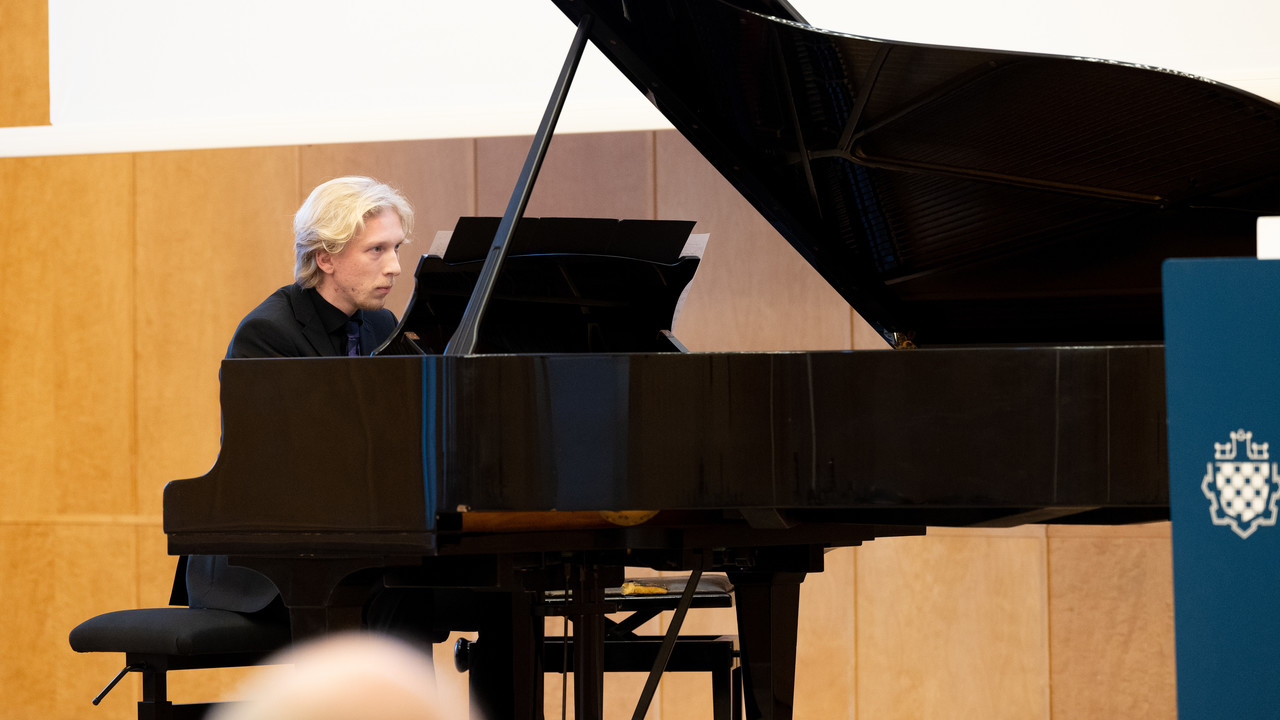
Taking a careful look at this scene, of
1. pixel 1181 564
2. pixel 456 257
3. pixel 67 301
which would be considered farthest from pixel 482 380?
pixel 67 301

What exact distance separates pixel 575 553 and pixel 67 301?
2698mm

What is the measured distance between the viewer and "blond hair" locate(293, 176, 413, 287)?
8.11 ft

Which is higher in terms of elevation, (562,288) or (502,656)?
(562,288)

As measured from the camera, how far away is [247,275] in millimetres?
3877

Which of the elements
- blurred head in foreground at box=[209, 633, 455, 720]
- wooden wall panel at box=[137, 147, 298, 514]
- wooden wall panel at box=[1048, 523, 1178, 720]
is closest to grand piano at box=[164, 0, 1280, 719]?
blurred head in foreground at box=[209, 633, 455, 720]

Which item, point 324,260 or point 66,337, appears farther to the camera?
point 66,337

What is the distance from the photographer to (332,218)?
2.48 meters

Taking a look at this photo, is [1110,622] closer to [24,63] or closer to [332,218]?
[332,218]

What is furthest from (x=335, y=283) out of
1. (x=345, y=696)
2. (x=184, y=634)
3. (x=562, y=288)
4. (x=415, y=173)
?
(x=345, y=696)

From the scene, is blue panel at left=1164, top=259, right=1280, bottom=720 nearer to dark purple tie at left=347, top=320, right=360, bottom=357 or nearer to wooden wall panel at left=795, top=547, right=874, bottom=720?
dark purple tie at left=347, top=320, right=360, bottom=357

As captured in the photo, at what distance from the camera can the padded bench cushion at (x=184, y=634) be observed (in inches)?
82.2

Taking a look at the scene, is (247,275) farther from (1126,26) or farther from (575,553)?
(1126,26)

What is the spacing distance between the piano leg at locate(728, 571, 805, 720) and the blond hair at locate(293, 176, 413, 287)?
1.04m

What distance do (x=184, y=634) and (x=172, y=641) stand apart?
0.02 meters
